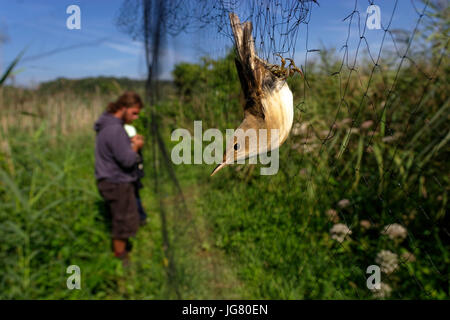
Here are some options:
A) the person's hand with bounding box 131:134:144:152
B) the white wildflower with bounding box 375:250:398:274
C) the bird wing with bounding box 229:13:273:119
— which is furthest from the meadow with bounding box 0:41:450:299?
the bird wing with bounding box 229:13:273:119

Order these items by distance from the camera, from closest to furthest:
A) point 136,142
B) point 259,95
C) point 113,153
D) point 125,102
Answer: point 259,95 < point 113,153 < point 125,102 < point 136,142

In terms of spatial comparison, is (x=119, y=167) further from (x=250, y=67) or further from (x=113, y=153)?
(x=250, y=67)

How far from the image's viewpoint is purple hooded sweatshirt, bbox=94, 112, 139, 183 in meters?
2.99

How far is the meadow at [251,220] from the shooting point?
6.26 feet

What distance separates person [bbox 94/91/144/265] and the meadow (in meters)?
0.17

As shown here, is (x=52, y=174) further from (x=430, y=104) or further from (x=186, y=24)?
(x=430, y=104)

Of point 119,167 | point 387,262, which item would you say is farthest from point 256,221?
point 119,167

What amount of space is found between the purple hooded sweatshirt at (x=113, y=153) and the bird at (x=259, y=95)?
8.06ft

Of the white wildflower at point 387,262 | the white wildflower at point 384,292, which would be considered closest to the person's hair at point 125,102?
the white wildflower at point 387,262

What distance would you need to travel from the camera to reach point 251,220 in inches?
78.1

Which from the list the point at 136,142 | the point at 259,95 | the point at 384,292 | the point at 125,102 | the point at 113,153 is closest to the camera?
the point at 259,95

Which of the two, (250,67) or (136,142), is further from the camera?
(136,142)

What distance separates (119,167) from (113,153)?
0.16m

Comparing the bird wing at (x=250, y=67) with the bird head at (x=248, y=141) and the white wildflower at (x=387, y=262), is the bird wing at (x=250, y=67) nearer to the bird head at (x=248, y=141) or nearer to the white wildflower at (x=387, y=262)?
the bird head at (x=248, y=141)
